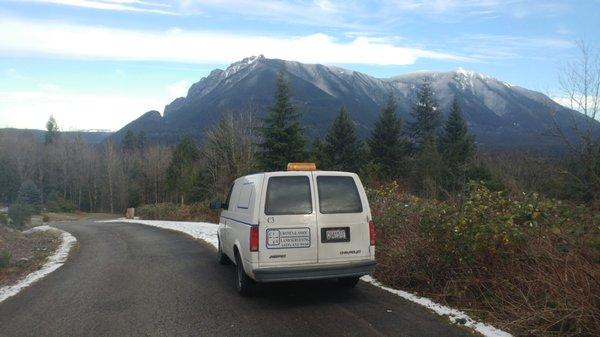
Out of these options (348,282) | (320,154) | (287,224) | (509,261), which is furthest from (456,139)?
(287,224)

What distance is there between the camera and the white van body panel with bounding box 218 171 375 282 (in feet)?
23.1

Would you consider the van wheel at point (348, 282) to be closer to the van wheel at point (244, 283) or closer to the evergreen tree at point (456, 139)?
the van wheel at point (244, 283)

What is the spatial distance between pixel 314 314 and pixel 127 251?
377 inches

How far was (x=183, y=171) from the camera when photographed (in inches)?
2625

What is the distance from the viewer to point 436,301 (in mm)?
7102

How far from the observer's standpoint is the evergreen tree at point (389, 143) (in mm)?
53469

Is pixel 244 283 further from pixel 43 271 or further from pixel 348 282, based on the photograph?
pixel 43 271

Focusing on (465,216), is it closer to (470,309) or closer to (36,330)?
(470,309)

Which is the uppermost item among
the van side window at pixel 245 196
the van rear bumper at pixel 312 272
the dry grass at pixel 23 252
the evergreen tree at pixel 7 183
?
the van side window at pixel 245 196

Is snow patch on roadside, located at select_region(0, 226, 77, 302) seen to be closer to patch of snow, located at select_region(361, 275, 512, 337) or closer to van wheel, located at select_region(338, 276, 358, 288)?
van wheel, located at select_region(338, 276, 358, 288)

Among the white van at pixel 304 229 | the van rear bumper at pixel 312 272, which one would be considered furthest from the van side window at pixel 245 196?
the van rear bumper at pixel 312 272

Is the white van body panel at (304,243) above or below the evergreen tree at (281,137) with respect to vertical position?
below

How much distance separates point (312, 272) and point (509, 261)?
2.79 metres

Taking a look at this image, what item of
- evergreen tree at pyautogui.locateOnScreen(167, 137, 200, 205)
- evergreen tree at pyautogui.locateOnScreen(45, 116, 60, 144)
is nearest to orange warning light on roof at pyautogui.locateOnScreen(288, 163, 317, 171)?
evergreen tree at pyautogui.locateOnScreen(167, 137, 200, 205)
